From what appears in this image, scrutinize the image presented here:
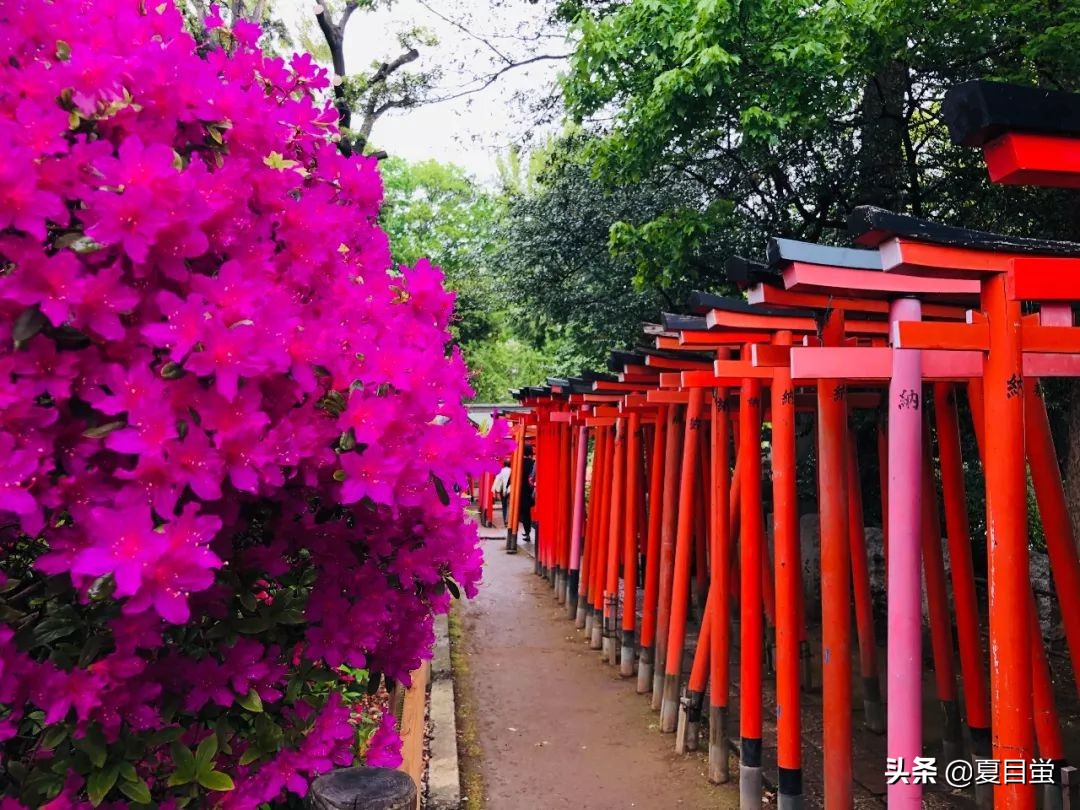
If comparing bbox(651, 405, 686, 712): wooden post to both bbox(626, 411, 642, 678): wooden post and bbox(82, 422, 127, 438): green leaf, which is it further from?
bbox(82, 422, 127, 438): green leaf

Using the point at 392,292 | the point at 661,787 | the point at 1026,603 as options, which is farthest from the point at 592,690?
the point at 392,292

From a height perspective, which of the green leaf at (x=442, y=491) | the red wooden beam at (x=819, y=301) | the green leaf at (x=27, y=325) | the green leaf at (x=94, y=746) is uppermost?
the red wooden beam at (x=819, y=301)

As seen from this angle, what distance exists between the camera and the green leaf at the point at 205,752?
1628mm

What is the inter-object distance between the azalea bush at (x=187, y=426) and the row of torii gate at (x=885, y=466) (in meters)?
1.78

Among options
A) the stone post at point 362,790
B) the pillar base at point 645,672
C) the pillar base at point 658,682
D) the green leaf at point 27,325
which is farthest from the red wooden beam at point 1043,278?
the pillar base at point 645,672

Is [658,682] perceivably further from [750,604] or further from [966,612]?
[966,612]

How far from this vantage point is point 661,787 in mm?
5324

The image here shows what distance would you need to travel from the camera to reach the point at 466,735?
630 cm

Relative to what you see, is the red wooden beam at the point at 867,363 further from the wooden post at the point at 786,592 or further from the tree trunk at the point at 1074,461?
the tree trunk at the point at 1074,461

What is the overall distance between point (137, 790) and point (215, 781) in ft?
0.46

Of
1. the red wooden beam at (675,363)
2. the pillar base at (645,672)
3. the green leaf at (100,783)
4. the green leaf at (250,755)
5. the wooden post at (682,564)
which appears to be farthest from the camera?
the pillar base at (645,672)

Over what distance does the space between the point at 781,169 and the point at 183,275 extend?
7774mm

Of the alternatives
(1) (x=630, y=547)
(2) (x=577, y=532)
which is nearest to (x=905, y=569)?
(1) (x=630, y=547)

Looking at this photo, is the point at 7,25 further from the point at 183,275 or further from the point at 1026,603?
the point at 1026,603
